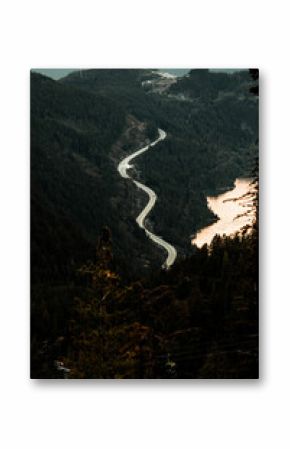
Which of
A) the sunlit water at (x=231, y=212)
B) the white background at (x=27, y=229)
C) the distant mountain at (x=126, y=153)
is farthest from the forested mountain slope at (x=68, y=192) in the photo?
the sunlit water at (x=231, y=212)

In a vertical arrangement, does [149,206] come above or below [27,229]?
above

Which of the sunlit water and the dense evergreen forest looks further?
the sunlit water

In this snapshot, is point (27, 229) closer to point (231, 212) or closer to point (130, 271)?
point (130, 271)

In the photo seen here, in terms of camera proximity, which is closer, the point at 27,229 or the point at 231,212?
the point at 27,229

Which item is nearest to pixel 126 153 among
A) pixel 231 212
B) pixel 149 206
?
pixel 149 206

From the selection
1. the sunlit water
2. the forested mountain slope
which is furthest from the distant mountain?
the sunlit water

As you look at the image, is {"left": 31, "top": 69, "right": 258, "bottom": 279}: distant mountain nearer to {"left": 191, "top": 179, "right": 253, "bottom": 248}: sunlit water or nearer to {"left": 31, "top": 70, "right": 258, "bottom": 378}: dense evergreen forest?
{"left": 31, "top": 70, "right": 258, "bottom": 378}: dense evergreen forest

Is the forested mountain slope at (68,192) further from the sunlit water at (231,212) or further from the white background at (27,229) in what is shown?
Result: the sunlit water at (231,212)
